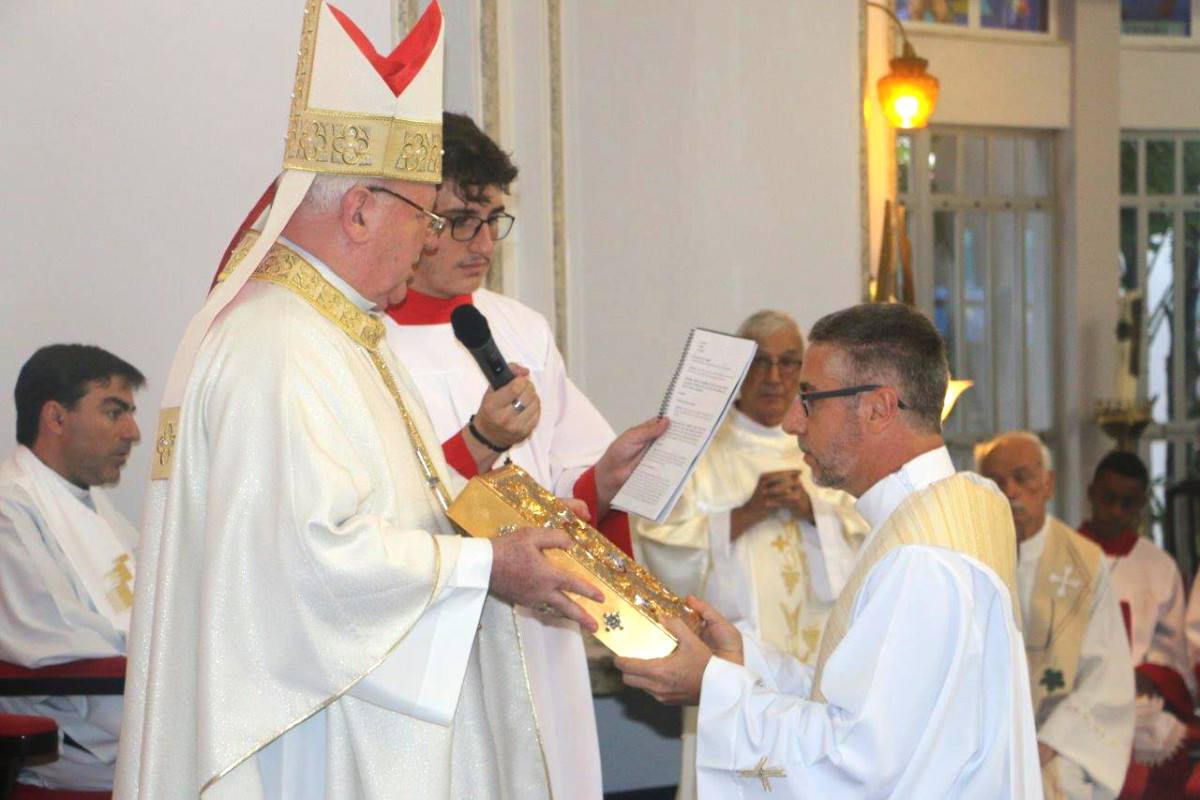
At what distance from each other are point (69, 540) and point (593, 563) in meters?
1.89

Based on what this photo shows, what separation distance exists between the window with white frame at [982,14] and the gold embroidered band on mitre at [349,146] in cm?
868

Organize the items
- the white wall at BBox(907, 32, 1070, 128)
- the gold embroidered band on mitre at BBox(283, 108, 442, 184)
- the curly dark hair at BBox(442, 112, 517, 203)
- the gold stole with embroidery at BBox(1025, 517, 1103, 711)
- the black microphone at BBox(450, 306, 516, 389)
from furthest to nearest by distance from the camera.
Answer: the white wall at BBox(907, 32, 1070, 128)
the gold stole with embroidery at BBox(1025, 517, 1103, 711)
the curly dark hair at BBox(442, 112, 517, 203)
the black microphone at BBox(450, 306, 516, 389)
the gold embroidered band on mitre at BBox(283, 108, 442, 184)

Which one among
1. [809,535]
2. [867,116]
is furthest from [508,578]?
[867,116]

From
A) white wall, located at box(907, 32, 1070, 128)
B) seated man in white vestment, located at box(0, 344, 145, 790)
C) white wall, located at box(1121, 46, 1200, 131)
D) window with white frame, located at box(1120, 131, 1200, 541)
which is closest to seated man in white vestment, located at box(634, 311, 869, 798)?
seated man in white vestment, located at box(0, 344, 145, 790)

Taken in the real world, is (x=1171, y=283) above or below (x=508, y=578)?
above

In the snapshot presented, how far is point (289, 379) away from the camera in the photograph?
246 cm

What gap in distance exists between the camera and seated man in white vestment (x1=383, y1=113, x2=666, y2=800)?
10.4ft

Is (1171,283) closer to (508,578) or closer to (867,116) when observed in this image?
(867,116)

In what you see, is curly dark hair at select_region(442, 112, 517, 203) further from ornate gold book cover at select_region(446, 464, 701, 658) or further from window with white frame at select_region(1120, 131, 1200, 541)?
window with white frame at select_region(1120, 131, 1200, 541)

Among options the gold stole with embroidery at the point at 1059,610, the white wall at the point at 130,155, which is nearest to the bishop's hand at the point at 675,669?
the white wall at the point at 130,155

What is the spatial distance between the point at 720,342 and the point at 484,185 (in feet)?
2.51

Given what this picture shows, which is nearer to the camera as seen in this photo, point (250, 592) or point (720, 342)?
point (250, 592)

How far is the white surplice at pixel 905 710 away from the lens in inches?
93.0

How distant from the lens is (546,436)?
12.1 feet
